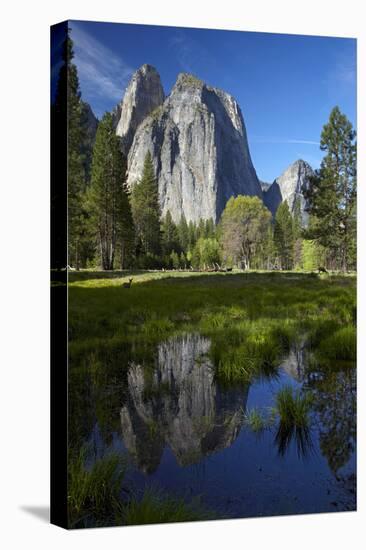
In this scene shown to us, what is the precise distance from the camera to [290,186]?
7309mm

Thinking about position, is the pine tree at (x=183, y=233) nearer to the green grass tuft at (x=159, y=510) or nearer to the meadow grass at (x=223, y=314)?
the meadow grass at (x=223, y=314)

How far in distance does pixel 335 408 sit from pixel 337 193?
7.58ft

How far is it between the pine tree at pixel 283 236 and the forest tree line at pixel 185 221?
11 mm

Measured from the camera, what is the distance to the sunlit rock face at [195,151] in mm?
6797

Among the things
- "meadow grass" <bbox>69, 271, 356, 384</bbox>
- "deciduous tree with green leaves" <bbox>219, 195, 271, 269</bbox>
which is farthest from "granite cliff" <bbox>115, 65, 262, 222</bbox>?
"meadow grass" <bbox>69, 271, 356, 384</bbox>

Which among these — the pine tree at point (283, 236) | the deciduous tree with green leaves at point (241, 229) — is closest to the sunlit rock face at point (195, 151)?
the deciduous tree with green leaves at point (241, 229)

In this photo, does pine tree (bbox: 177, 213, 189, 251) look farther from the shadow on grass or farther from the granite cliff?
the shadow on grass

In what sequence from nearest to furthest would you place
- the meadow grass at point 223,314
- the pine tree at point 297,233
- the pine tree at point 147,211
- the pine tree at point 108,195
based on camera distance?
the meadow grass at point 223,314, the pine tree at point 108,195, the pine tree at point 147,211, the pine tree at point 297,233

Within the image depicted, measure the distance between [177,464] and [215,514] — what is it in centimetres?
56

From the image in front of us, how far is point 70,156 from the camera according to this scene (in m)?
5.95

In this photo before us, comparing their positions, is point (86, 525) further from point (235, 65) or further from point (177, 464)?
point (235, 65)

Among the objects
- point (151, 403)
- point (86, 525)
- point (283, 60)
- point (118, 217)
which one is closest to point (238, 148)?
point (283, 60)

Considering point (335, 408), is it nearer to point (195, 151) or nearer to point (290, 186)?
point (290, 186)

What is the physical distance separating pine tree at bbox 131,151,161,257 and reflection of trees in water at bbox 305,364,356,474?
6.75ft
